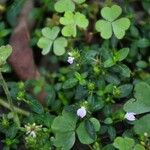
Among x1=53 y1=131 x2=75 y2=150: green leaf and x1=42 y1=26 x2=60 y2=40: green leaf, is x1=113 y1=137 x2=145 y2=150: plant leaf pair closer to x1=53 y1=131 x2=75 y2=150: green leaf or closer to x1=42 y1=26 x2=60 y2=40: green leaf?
x1=53 y1=131 x2=75 y2=150: green leaf

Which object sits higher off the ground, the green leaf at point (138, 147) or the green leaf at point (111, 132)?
the green leaf at point (138, 147)

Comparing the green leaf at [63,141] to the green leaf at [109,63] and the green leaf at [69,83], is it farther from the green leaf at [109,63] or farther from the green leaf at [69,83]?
the green leaf at [109,63]

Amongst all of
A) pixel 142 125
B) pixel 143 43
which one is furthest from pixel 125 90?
pixel 143 43

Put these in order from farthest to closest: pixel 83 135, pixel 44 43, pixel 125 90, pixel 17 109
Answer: pixel 44 43, pixel 17 109, pixel 125 90, pixel 83 135

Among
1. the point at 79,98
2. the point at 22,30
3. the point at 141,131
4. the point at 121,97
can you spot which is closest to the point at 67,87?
the point at 79,98

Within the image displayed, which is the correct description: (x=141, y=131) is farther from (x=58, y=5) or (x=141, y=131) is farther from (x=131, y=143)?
(x=58, y=5)

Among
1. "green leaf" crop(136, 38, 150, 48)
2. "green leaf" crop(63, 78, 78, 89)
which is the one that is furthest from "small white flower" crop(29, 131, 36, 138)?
"green leaf" crop(136, 38, 150, 48)

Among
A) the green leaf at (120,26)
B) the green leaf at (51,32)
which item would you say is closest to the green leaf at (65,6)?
the green leaf at (51,32)

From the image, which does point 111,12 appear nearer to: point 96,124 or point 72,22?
point 72,22
